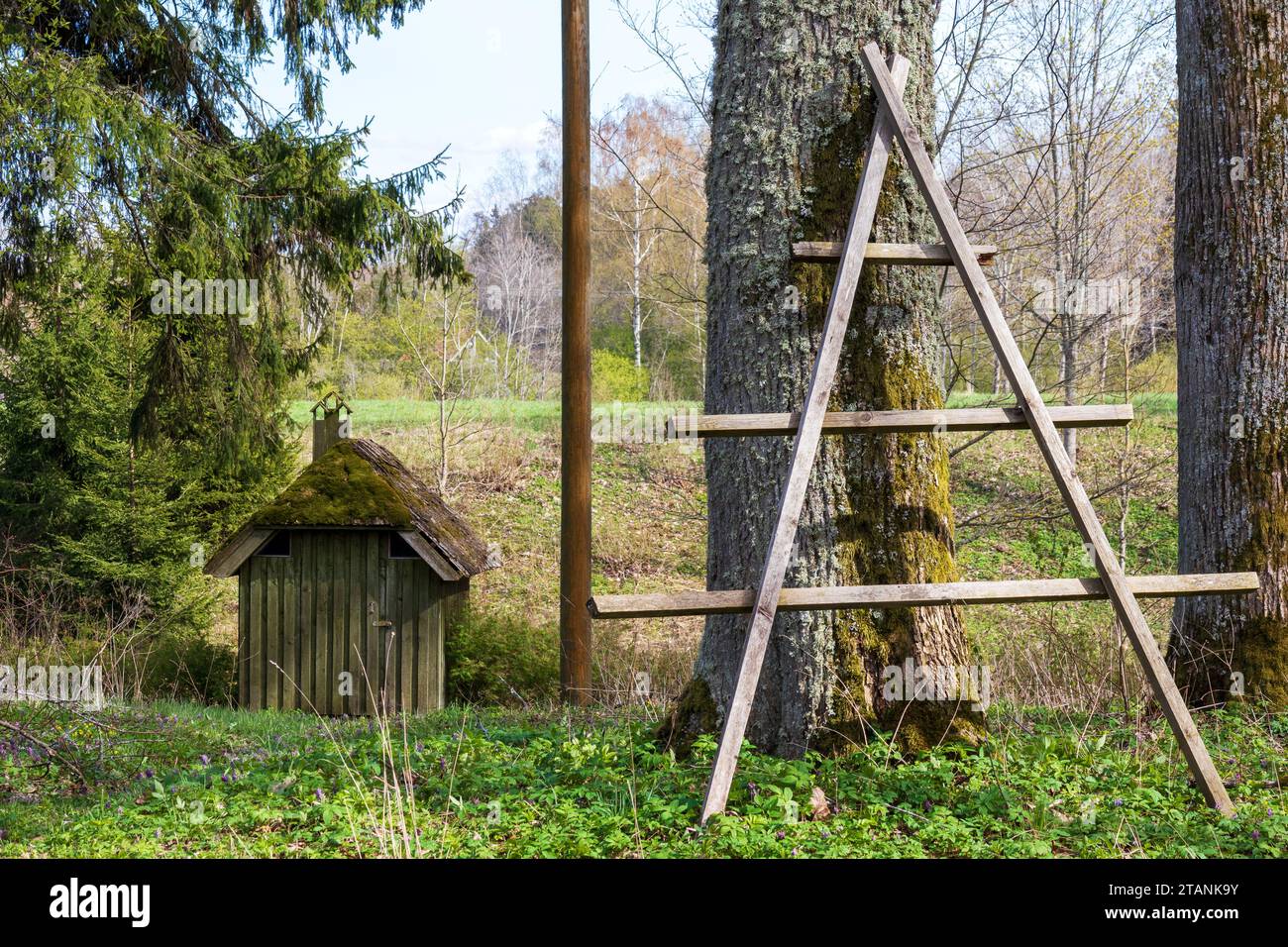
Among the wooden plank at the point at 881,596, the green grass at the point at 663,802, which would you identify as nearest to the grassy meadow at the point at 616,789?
the green grass at the point at 663,802

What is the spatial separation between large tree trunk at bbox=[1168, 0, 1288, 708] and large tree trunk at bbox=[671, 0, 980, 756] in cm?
220

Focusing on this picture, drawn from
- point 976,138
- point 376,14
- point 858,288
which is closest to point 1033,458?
point 976,138

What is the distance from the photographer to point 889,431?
386 cm

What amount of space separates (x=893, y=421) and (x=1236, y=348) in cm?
311

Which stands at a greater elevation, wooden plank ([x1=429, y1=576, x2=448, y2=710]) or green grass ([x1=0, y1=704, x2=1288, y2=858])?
green grass ([x1=0, y1=704, x2=1288, y2=858])

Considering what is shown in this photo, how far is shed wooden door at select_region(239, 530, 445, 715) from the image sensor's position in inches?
442

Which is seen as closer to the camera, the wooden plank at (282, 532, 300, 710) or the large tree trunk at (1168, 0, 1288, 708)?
the large tree trunk at (1168, 0, 1288, 708)

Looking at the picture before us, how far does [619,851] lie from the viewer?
3.46 meters

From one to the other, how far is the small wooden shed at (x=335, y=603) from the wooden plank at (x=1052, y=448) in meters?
7.95

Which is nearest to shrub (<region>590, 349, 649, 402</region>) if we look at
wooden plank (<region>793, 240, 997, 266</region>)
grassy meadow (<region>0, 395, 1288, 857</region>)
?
grassy meadow (<region>0, 395, 1288, 857</region>)

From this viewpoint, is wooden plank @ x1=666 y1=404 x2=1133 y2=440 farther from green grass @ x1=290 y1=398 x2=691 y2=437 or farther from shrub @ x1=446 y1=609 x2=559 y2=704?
green grass @ x1=290 y1=398 x2=691 y2=437

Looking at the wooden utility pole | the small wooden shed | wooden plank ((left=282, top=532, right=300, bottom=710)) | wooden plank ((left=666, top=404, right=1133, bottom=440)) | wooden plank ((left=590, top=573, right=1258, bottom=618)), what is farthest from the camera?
wooden plank ((left=282, top=532, right=300, bottom=710))
